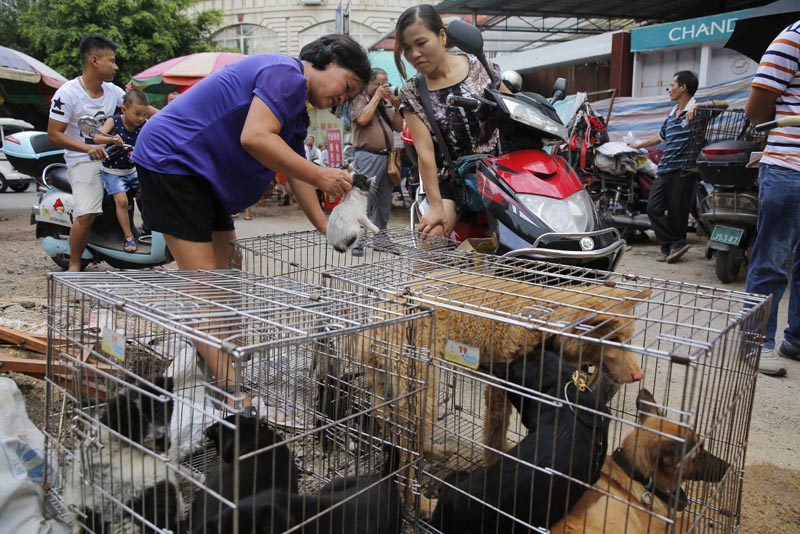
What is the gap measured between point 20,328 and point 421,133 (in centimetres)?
236

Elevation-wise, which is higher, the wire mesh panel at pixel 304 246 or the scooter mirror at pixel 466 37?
the scooter mirror at pixel 466 37

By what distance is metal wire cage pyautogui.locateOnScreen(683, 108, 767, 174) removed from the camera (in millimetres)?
5035

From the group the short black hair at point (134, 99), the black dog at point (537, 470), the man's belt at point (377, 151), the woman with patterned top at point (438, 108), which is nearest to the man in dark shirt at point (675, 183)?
the man's belt at point (377, 151)

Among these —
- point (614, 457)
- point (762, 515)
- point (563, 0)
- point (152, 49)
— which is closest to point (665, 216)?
point (762, 515)

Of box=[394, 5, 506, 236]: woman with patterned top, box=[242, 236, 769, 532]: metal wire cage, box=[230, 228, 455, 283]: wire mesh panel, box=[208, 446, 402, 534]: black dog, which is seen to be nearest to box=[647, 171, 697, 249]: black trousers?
box=[394, 5, 506, 236]: woman with patterned top

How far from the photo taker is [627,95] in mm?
10852

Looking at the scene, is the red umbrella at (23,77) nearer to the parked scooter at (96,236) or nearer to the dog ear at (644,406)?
the parked scooter at (96,236)

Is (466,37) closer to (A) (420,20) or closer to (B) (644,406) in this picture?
(A) (420,20)

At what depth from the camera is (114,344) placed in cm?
162

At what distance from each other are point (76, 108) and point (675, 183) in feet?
18.7

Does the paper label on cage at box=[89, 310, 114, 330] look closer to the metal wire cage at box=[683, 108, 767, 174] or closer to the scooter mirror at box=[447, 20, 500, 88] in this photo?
the scooter mirror at box=[447, 20, 500, 88]

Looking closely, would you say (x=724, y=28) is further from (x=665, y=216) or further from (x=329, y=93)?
(x=329, y=93)

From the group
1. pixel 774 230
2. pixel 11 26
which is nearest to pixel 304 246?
pixel 774 230

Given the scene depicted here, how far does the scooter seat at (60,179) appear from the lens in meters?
5.16
